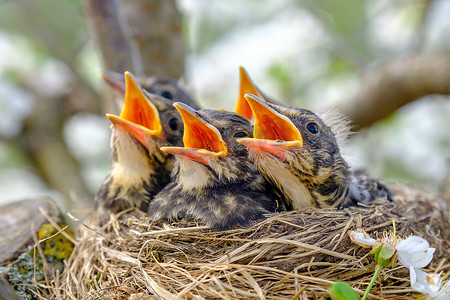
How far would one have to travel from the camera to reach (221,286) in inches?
56.1

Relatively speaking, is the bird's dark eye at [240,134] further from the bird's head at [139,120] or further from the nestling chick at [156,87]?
the nestling chick at [156,87]

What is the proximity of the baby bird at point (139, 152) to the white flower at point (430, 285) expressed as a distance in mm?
1188

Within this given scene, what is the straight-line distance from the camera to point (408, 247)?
4.81ft

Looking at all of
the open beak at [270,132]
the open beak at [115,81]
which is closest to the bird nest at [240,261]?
the open beak at [270,132]

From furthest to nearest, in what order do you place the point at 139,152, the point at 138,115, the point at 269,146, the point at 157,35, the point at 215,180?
the point at 157,35 → the point at 138,115 → the point at 139,152 → the point at 215,180 → the point at 269,146

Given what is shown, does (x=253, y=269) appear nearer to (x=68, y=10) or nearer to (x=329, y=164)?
(x=329, y=164)

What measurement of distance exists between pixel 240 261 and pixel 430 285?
→ 0.61 meters

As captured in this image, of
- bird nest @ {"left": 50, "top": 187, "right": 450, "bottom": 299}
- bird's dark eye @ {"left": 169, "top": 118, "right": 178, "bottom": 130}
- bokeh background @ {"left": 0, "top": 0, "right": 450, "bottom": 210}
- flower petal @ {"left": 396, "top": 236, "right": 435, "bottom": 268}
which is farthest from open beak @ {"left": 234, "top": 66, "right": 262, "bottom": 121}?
bokeh background @ {"left": 0, "top": 0, "right": 450, "bottom": 210}

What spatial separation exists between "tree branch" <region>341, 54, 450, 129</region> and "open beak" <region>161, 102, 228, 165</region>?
1578 mm

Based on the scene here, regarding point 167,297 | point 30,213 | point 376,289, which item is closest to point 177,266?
point 167,297

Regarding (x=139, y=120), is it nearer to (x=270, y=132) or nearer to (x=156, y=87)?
(x=156, y=87)

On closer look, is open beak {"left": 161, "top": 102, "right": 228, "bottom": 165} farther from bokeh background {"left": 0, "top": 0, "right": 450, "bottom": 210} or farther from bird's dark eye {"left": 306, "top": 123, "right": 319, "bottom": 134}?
bokeh background {"left": 0, "top": 0, "right": 450, "bottom": 210}

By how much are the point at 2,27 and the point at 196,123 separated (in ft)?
16.0

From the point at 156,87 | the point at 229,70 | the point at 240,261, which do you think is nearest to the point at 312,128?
the point at 240,261
